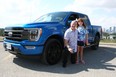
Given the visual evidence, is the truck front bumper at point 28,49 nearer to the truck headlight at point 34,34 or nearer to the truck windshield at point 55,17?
the truck headlight at point 34,34

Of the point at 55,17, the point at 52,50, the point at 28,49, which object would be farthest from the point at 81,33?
the point at 28,49

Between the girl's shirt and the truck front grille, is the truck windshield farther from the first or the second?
the truck front grille

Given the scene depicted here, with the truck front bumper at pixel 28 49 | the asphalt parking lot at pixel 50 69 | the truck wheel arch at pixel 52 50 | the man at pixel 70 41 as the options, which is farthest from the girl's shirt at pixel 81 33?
the truck front bumper at pixel 28 49

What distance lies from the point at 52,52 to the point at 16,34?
1326 millimetres

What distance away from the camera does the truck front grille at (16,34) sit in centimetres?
652

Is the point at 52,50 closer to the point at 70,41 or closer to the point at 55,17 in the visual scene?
the point at 70,41

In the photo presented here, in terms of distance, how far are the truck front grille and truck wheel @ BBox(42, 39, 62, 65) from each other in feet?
2.60

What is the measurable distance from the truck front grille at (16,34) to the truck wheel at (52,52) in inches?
31.2

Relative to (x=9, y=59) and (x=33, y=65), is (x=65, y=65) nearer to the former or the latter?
(x=33, y=65)

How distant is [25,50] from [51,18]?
220 centimetres

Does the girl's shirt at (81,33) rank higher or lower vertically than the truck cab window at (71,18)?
lower

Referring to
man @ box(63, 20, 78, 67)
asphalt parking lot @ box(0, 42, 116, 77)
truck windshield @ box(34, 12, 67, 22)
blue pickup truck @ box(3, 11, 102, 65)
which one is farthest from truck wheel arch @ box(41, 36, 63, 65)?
truck windshield @ box(34, 12, 67, 22)

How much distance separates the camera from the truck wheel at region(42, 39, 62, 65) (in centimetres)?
675

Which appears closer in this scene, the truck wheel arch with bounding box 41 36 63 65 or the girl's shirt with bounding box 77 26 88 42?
the truck wheel arch with bounding box 41 36 63 65
